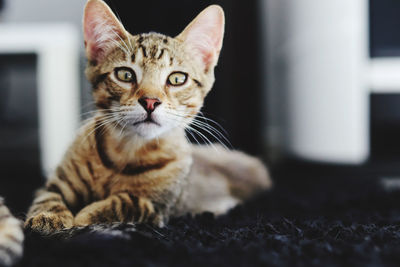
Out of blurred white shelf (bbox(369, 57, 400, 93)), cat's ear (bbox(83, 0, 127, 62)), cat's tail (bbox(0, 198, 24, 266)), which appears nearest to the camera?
cat's tail (bbox(0, 198, 24, 266))

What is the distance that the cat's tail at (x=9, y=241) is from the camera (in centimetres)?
64

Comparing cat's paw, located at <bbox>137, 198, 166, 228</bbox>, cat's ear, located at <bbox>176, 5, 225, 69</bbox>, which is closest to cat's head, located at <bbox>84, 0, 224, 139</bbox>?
cat's ear, located at <bbox>176, 5, 225, 69</bbox>

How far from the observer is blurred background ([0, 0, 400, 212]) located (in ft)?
6.08

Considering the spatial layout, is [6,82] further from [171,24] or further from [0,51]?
[171,24]

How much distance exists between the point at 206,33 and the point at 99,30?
24 centimetres

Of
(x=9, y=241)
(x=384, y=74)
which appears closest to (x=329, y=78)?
(x=384, y=74)

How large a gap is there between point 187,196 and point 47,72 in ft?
4.28

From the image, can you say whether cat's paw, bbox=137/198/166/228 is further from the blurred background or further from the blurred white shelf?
the blurred white shelf

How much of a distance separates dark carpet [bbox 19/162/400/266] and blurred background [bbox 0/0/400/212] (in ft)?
1.86

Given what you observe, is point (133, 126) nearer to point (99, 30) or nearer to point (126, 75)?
point (126, 75)

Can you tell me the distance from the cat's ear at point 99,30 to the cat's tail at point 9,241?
41 centimetres

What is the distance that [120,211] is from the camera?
876 mm

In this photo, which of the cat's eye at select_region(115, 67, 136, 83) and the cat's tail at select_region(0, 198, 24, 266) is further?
the cat's eye at select_region(115, 67, 136, 83)

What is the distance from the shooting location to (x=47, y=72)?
6.88 ft
